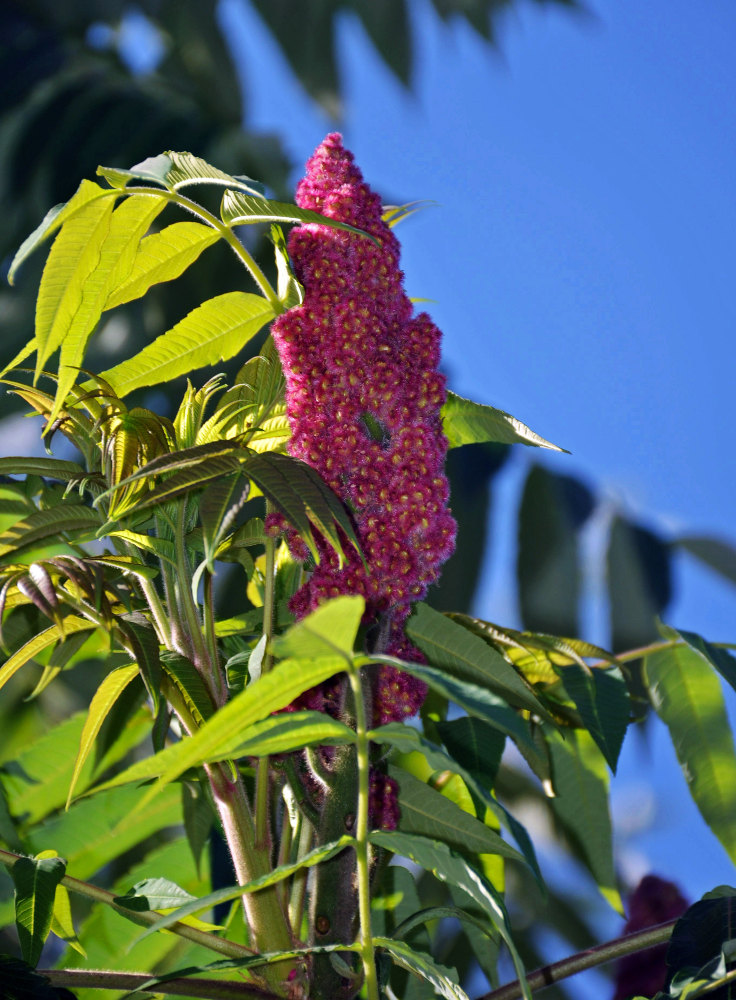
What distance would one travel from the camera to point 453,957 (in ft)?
3.49

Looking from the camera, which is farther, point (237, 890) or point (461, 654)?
point (461, 654)

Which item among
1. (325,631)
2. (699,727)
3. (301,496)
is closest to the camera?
(325,631)

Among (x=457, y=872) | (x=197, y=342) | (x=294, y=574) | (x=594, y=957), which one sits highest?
(x=197, y=342)

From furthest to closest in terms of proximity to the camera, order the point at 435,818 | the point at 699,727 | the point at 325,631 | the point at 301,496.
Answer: the point at 699,727 → the point at 435,818 → the point at 301,496 → the point at 325,631

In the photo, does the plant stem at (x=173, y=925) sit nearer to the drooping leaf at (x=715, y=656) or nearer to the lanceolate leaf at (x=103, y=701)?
the lanceolate leaf at (x=103, y=701)

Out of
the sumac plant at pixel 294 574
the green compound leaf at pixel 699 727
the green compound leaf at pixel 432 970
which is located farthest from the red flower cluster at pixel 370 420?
the green compound leaf at pixel 699 727

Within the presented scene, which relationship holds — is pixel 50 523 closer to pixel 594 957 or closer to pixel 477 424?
pixel 477 424

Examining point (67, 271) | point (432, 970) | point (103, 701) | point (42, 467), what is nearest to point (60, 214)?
point (67, 271)

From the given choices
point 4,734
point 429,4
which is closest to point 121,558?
point 4,734

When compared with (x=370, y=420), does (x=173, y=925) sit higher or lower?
lower

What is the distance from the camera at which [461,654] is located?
51cm

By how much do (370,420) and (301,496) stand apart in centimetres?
11

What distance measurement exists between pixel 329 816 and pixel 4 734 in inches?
24.3

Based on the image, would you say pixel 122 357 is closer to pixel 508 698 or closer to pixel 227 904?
pixel 227 904
